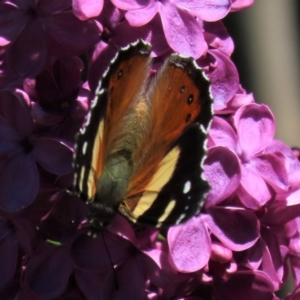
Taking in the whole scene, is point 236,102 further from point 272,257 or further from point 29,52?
point 29,52

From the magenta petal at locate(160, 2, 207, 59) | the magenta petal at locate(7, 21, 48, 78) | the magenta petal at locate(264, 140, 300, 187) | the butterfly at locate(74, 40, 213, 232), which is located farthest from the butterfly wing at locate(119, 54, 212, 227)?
the magenta petal at locate(264, 140, 300, 187)

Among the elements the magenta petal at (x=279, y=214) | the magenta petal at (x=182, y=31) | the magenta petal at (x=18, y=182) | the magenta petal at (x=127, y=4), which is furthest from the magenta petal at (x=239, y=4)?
the magenta petal at (x=18, y=182)

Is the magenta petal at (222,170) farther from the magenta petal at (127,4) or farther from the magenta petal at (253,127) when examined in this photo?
the magenta petal at (127,4)

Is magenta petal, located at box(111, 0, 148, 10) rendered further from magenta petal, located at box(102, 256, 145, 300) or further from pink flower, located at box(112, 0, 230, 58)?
magenta petal, located at box(102, 256, 145, 300)

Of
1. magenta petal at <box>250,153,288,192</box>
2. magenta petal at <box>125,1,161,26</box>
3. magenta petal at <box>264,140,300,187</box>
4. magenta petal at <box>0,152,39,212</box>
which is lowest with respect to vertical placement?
magenta petal at <box>264,140,300,187</box>

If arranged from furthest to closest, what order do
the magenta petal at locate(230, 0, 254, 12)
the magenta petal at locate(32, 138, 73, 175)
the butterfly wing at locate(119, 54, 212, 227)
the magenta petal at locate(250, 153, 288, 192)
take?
the magenta petal at locate(230, 0, 254, 12) < the magenta petal at locate(250, 153, 288, 192) < the magenta petal at locate(32, 138, 73, 175) < the butterfly wing at locate(119, 54, 212, 227)

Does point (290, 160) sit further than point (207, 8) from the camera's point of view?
Yes

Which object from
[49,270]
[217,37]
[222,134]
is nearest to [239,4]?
[217,37]
